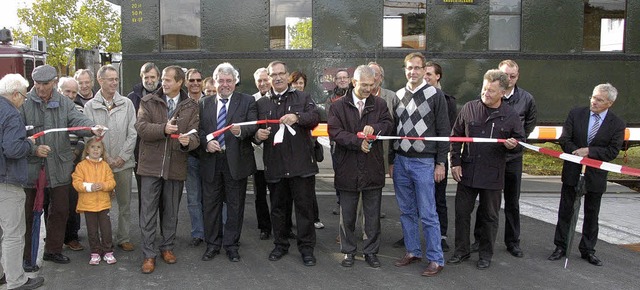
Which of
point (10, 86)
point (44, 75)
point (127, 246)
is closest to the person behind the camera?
point (10, 86)

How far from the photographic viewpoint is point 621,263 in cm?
523

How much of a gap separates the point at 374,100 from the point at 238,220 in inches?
66.4

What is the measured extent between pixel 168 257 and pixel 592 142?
4017 mm

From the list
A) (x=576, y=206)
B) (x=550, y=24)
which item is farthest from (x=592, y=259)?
(x=550, y=24)

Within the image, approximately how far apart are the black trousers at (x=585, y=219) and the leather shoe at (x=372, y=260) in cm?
174

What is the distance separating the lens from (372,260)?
5016 millimetres

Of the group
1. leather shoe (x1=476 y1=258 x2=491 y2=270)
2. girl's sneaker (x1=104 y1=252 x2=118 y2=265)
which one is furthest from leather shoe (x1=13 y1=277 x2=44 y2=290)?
leather shoe (x1=476 y1=258 x2=491 y2=270)

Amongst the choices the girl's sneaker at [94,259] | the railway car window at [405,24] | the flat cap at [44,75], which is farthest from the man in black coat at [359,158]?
the railway car window at [405,24]

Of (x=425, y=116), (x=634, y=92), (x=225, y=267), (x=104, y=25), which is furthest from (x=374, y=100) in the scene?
(x=104, y=25)

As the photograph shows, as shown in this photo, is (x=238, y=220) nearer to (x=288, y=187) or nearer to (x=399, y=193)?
(x=288, y=187)

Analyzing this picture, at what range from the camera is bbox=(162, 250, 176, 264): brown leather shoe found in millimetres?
5066

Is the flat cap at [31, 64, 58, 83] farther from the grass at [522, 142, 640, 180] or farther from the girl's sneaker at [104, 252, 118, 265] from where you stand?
the grass at [522, 142, 640, 180]

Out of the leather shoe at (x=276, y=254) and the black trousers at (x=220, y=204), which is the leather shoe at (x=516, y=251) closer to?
the leather shoe at (x=276, y=254)

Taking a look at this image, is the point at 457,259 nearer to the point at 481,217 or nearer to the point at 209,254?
the point at 481,217
